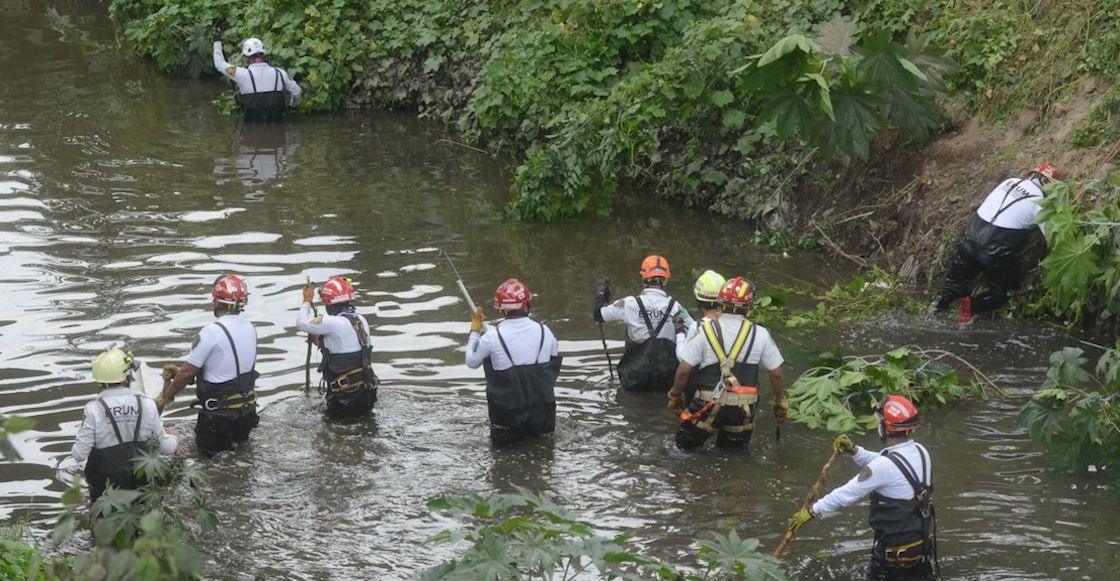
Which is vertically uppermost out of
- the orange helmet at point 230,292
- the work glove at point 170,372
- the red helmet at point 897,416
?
the orange helmet at point 230,292

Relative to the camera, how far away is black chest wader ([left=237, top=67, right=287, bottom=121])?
20.8 m

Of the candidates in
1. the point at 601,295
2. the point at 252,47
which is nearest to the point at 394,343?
the point at 601,295

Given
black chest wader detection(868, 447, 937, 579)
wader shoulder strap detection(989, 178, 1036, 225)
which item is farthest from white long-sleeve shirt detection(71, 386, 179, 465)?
wader shoulder strap detection(989, 178, 1036, 225)

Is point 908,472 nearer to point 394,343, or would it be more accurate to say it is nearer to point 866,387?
point 866,387

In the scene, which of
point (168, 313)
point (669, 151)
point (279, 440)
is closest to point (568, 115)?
point (669, 151)

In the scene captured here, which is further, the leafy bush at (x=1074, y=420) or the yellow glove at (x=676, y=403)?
the yellow glove at (x=676, y=403)

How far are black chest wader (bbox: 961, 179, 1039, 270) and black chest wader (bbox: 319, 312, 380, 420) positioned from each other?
19.2 ft

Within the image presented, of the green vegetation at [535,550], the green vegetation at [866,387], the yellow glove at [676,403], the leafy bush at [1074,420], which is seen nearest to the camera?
the green vegetation at [535,550]

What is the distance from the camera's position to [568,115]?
17.2m

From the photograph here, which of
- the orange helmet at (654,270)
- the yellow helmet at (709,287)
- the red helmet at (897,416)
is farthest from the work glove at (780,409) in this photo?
the red helmet at (897,416)

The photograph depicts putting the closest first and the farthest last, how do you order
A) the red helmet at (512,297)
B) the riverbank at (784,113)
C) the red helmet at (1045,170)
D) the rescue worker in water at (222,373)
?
the rescue worker in water at (222,373) → the red helmet at (512,297) → the red helmet at (1045,170) → the riverbank at (784,113)

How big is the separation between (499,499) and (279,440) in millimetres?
4952

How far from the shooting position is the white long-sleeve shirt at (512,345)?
11.0m

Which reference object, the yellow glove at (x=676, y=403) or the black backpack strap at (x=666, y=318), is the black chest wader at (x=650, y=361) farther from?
the yellow glove at (x=676, y=403)
